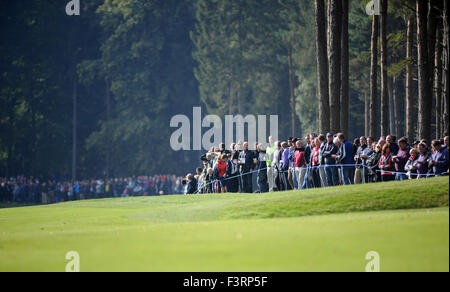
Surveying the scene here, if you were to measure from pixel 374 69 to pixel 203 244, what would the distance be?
84.8ft

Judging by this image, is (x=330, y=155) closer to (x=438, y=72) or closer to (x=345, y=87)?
(x=345, y=87)

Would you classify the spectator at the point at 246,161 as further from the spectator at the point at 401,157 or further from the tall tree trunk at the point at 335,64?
the spectator at the point at 401,157

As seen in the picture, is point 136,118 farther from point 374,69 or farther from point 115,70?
point 374,69

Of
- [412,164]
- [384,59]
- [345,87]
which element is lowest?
[412,164]

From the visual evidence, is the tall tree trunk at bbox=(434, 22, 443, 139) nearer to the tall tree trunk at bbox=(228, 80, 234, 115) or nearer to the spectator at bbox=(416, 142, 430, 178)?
the spectator at bbox=(416, 142, 430, 178)

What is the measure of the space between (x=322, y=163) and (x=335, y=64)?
23.3 feet

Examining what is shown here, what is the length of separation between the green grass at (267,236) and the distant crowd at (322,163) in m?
2.21

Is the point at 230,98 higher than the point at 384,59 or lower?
higher

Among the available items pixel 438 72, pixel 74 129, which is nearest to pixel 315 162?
pixel 438 72

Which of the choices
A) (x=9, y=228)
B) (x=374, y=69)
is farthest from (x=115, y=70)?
(x=9, y=228)

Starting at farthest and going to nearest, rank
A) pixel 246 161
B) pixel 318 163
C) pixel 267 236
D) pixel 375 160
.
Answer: pixel 246 161, pixel 318 163, pixel 375 160, pixel 267 236

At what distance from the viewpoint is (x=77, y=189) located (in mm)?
65750

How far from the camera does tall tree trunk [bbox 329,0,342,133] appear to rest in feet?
104

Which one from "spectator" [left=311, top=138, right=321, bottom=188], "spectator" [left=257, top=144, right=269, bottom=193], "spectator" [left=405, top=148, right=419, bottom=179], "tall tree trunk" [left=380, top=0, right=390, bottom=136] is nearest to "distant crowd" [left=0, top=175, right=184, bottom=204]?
"tall tree trunk" [left=380, top=0, right=390, bottom=136]
